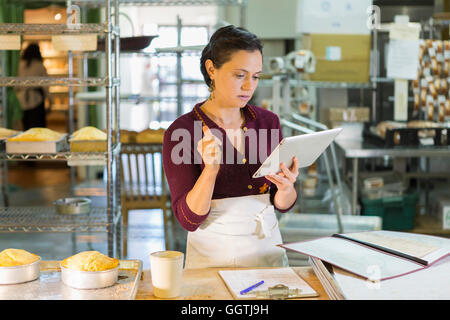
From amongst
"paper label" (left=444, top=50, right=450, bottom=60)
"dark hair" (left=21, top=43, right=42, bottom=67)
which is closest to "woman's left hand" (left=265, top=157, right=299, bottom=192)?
"paper label" (left=444, top=50, right=450, bottom=60)

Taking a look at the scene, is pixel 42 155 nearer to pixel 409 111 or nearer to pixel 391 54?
pixel 391 54

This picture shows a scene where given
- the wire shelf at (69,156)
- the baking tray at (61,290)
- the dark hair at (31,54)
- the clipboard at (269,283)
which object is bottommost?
the clipboard at (269,283)

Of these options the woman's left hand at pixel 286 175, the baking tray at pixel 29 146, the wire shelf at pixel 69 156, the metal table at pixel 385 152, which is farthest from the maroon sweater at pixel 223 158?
the metal table at pixel 385 152

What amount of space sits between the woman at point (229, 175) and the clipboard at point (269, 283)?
0.97 feet

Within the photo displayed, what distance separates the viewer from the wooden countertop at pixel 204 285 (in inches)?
55.8

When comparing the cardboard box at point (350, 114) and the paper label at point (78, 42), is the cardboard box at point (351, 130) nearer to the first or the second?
the cardboard box at point (350, 114)

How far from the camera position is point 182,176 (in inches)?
72.5

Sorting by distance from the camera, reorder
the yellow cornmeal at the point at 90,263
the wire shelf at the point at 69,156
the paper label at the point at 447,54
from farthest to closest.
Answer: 1. the paper label at the point at 447,54
2. the wire shelf at the point at 69,156
3. the yellow cornmeal at the point at 90,263

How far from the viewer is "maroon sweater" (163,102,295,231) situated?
1.85 m

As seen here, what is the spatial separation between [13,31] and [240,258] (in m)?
1.83

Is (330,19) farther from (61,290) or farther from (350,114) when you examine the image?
(61,290)

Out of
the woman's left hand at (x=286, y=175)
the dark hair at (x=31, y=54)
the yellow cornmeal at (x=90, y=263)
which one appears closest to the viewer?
the yellow cornmeal at (x=90, y=263)

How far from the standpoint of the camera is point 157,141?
13.8 ft

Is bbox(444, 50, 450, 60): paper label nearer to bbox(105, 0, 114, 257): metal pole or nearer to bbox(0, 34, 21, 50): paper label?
bbox(105, 0, 114, 257): metal pole
